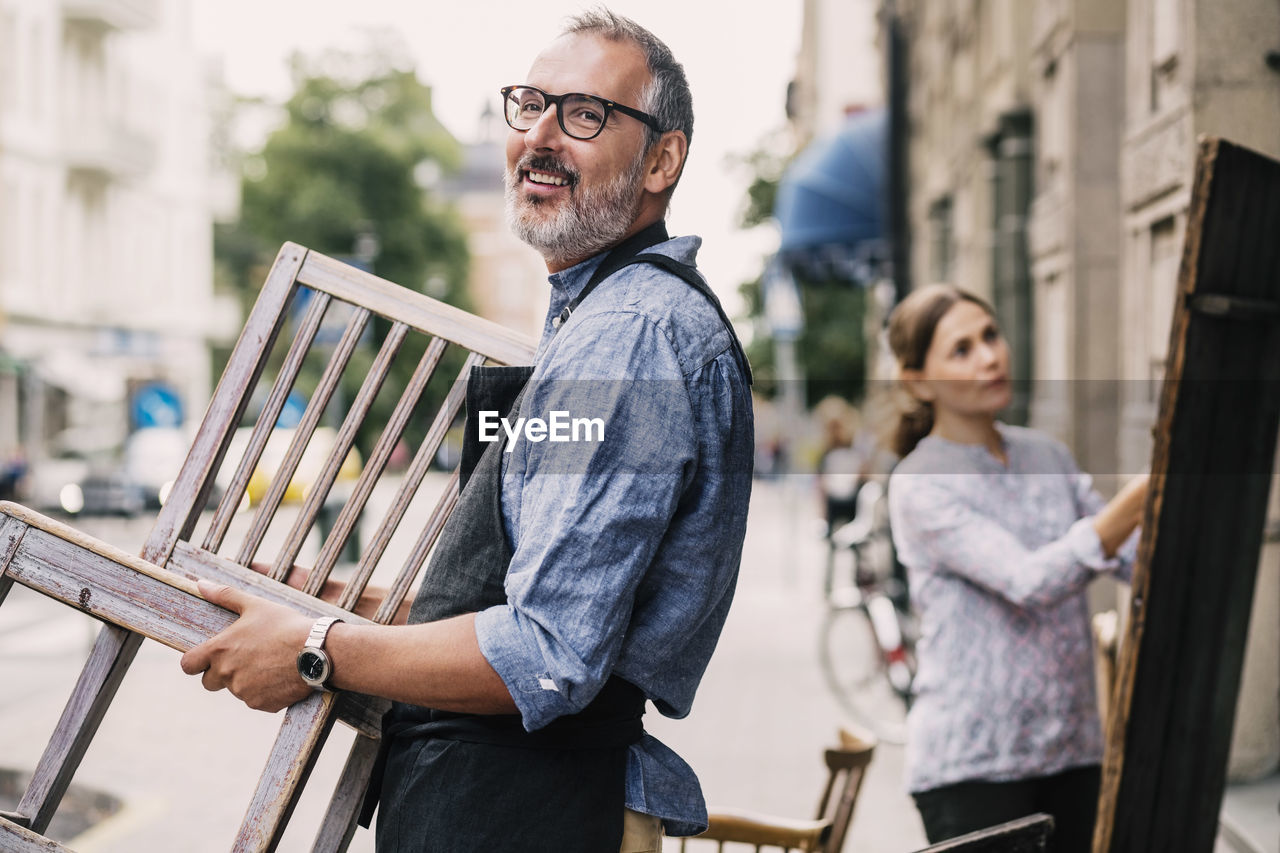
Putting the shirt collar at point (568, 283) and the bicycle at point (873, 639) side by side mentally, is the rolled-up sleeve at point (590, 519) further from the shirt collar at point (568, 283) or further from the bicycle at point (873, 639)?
the bicycle at point (873, 639)

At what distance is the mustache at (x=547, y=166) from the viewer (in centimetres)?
184

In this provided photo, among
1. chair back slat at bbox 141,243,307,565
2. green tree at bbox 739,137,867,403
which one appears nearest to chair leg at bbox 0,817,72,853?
chair back slat at bbox 141,243,307,565

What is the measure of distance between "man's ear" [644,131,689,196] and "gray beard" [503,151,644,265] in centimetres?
3

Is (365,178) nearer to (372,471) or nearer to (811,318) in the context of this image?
(811,318)

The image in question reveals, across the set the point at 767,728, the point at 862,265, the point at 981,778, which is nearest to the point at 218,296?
the point at 862,265

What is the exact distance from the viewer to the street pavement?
5.83 meters

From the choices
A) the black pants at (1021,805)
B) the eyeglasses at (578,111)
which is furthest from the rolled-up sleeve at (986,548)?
the eyeglasses at (578,111)

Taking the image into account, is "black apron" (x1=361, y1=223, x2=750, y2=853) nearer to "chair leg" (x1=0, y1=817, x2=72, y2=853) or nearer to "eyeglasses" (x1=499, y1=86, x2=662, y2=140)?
Answer: "eyeglasses" (x1=499, y1=86, x2=662, y2=140)

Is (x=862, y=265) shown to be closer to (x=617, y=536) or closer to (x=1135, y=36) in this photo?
(x=1135, y=36)

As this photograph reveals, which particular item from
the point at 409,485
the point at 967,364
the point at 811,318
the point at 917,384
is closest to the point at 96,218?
the point at 811,318

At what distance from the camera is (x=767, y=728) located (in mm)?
7844

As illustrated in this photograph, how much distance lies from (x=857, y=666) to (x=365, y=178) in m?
39.7

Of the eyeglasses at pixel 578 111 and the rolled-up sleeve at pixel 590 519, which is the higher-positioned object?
the eyeglasses at pixel 578 111

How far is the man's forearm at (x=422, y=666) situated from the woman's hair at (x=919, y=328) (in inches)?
67.0
